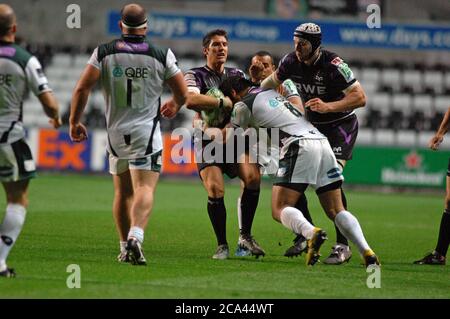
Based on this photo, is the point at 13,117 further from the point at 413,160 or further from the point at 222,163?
the point at 413,160

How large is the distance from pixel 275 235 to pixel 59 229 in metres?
2.85

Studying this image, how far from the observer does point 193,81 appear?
10.5 meters

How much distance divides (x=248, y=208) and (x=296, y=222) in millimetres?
1562

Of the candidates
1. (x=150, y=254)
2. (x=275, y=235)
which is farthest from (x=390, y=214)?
(x=150, y=254)

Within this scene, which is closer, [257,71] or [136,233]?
[136,233]

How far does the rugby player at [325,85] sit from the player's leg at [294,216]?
82cm

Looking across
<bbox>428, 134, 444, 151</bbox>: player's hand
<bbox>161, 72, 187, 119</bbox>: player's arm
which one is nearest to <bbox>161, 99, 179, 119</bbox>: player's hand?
<bbox>161, 72, 187, 119</bbox>: player's arm

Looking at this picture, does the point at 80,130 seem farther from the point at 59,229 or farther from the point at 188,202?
the point at 188,202

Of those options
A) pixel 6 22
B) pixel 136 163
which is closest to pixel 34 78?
pixel 6 22

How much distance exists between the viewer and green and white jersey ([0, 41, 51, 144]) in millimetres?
8031

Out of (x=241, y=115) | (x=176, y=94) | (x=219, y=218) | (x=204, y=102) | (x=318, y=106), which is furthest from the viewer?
(x=219, y=218)

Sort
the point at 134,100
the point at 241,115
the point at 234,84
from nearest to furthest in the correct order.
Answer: the point at 134,100, the point at 241,115, the point at 234,84

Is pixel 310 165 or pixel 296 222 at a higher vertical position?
pixel 310 165
